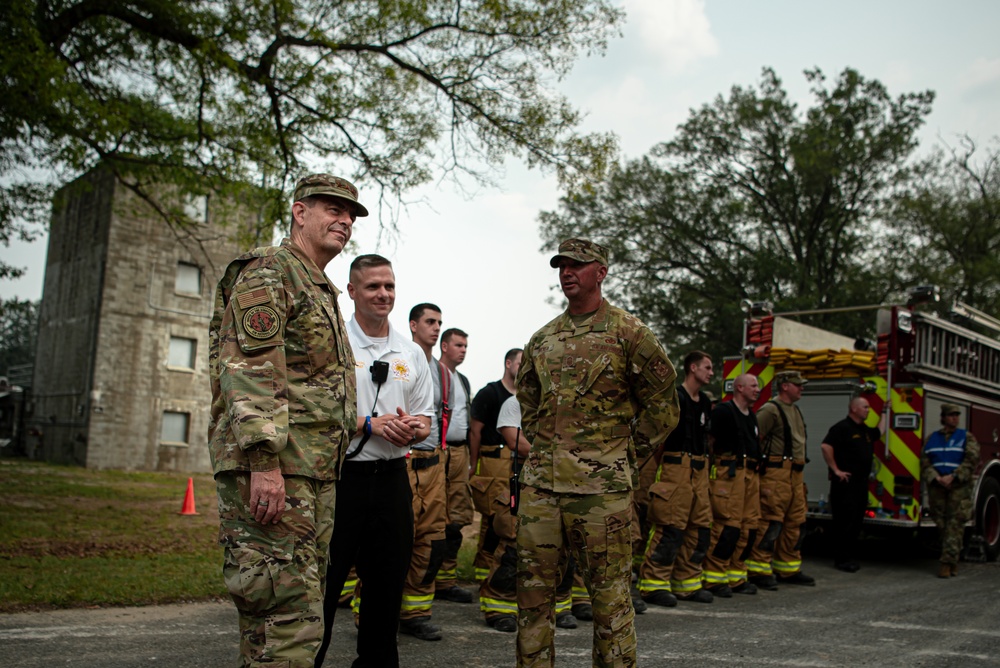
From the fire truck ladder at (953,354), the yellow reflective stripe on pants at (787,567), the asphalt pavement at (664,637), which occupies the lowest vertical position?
the asphalt pavement at (664,637)

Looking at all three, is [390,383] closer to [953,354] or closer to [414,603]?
[414,603]

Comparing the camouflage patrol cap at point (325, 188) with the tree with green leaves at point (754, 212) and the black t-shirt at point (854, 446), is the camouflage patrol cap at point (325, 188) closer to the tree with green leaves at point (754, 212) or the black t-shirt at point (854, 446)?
the black t-shirt at point (854, 446)

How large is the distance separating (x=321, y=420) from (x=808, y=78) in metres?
30.0

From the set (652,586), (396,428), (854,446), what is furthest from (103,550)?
(854,446)

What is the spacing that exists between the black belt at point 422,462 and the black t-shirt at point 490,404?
3.98 ft

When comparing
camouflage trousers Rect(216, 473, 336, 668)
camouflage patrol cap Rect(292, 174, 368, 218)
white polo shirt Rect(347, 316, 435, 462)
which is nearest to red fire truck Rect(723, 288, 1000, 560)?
white polo shirt Rect(347, 316, 435, 462)

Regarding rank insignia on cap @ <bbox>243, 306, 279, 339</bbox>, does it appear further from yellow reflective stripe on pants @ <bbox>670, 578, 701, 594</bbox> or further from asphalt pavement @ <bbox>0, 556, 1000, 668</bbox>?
yellow reflective stripe on pants @ <bbox>670, 578, 701, 594</bbox>

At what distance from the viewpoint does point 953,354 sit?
10.8m

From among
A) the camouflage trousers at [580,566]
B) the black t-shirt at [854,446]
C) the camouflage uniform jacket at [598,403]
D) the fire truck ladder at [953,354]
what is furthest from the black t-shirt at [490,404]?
the fire truck ladder at [953,354]

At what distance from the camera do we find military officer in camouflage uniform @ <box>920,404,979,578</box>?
31.6 ft

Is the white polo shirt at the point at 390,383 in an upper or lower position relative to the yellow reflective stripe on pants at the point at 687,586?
upper

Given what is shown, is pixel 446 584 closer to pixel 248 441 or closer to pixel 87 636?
pixel 87 636

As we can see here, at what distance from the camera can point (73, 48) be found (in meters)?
12.5

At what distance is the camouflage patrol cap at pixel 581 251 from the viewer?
4.17m
